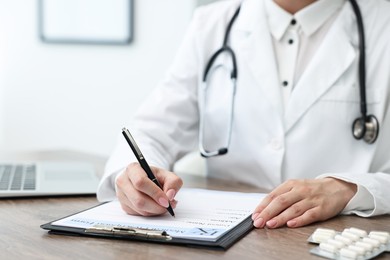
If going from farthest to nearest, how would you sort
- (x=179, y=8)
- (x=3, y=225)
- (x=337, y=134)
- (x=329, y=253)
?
(x=179, y=8) → (x=337, y=134) → (x=3, y=225) → (x=329, y=253)

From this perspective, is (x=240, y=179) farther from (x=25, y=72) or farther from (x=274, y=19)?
(x=25, y=72)

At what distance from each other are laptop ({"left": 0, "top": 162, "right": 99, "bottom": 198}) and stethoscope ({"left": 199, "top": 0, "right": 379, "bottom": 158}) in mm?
293

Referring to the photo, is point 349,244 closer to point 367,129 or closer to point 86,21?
point 367,129

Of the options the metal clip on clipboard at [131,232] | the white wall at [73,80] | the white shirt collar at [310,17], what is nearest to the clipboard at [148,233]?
the metal clip on clipboard at [131,232]

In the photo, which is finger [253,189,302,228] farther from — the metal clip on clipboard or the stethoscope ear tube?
the stethoscope ear tube

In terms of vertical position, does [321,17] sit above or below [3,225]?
above

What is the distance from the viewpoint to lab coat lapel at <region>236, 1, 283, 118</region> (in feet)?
4.43

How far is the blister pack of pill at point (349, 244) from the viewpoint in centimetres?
73

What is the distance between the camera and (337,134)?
4.32 feet

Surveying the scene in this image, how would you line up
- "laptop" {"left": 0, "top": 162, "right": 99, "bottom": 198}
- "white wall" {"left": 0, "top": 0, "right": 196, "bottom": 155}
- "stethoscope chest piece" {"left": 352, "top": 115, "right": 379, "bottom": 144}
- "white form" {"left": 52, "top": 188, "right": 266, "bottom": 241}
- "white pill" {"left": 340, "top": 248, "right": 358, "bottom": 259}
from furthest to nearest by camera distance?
1. "white wall" {"left": 0, "top": 0, "right": 196, "bottom": 155}
2. "stethoscope chest piece" {"left": 352, "top": 115, "right": 379, "bottom": 144}
3. "laptop" {"left": 0, "top": 162, "right": 99, "bottom": 198}
4. "white form" {"left": 52, "top": 188, "right": 266, "bottom": 241}
5. "white pill" {"left": 340, "top": 248, "right": 358, "bottom": 259}

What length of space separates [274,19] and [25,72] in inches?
74.1

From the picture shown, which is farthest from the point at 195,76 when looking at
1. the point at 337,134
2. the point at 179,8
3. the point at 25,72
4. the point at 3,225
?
the point at 25,72

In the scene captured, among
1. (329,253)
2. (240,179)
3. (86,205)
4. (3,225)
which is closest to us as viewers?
(329,253)

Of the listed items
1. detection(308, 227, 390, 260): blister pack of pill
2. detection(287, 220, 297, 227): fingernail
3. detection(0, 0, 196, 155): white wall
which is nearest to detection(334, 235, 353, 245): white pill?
detection(308, 227, 390, 260): blister pack of pill
